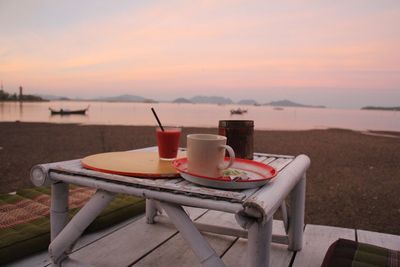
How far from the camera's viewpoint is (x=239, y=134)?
5.28ft

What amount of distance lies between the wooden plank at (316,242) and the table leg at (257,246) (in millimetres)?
1011

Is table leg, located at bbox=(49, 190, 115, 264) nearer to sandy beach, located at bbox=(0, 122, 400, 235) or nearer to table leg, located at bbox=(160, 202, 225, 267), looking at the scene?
table leg, located at bbox=(160, 202, 225, 267)

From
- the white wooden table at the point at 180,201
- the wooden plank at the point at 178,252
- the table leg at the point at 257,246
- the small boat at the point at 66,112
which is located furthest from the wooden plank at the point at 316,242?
the small boat at the point at 66,112

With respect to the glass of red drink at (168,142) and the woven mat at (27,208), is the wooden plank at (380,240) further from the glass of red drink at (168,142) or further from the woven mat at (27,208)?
the woven mat at (27,208)

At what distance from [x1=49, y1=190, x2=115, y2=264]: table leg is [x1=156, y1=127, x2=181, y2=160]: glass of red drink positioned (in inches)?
15.1

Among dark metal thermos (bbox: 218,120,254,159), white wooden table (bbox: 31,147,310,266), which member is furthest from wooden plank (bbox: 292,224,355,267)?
dark metal thermos (bbox: 218,120,254,159)

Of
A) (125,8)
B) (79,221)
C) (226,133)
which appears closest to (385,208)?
(226,133)

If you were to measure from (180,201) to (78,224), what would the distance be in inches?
23.9

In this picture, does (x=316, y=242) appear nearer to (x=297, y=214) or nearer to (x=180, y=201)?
(x=297, y=214)

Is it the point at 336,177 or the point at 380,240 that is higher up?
the point at 380,240

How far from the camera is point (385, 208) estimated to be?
225 inches

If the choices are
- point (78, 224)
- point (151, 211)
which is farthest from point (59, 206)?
point (151, 211)

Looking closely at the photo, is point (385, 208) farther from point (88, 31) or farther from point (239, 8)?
point (88, 31)

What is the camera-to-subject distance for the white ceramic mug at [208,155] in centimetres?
114
